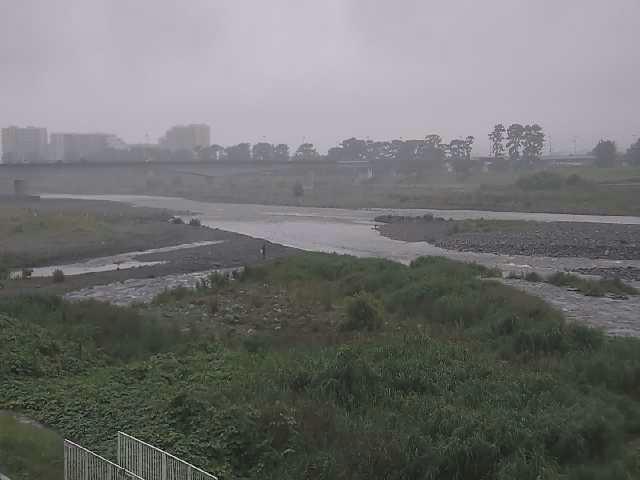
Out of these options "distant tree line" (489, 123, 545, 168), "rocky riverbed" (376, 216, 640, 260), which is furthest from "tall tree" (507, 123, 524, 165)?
"rocky riverbed" (376, 216, 640, 260)

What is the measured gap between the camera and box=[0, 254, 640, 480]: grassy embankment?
8289 mm

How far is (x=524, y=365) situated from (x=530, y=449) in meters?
4.28

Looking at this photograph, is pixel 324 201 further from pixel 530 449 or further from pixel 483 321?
pixel 530 449

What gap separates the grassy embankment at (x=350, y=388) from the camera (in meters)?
8.29

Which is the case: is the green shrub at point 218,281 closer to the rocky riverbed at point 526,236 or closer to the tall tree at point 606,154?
the rocky riverbed at point 526,236

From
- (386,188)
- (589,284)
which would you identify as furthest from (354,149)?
(589,284)

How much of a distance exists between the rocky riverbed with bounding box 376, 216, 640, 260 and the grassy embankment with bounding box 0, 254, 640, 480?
598 inches

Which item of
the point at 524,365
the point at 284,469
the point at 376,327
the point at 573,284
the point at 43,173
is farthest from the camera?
the point at 43,173

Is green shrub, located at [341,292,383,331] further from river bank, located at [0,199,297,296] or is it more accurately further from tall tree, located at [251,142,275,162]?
tall tree, located at [251,142,275,162]

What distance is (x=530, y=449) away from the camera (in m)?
8.66

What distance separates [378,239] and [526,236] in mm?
8198

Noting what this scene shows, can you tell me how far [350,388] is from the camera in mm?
10703

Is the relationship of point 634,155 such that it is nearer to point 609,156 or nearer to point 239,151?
point 609,156

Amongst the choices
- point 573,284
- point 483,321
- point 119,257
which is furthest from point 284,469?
point 119,257
